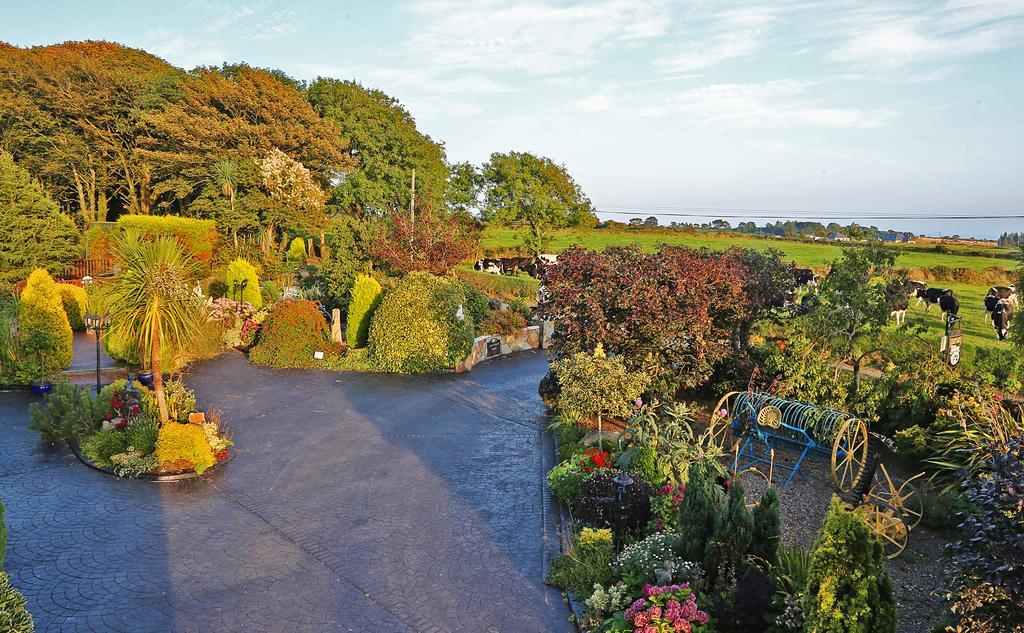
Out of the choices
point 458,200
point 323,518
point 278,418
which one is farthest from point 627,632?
point 458,200

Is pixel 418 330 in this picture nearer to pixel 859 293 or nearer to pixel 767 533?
pixel 859 293

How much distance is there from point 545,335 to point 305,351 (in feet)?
24.8

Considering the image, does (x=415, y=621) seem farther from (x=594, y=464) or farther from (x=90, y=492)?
(x=90, y=492)

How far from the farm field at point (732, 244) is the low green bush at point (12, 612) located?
20164mm

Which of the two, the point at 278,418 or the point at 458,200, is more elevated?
the point at 458,200

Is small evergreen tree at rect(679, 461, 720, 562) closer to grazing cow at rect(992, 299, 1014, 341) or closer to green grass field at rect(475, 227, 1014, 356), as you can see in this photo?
green grass field at rect(475, 227, 1014, 356)

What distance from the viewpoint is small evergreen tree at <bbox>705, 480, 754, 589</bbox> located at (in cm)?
611

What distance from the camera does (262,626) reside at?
6.39 meters

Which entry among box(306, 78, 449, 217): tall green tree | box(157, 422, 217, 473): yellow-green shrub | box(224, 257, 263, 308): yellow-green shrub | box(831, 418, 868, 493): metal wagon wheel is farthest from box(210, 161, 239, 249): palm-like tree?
box(831, 418, 868, 493): metal wagon wheel

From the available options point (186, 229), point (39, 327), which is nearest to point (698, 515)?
point (39, 327)

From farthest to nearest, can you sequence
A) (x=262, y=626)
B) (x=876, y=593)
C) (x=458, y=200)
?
(x=458, y=200), (x=262, y=626), (x=876, y=593)

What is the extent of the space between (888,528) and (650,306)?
4.98 meters

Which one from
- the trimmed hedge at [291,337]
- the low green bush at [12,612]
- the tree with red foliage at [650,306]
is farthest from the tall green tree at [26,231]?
the low green bush at [12,612]

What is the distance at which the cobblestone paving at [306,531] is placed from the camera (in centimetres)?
665
